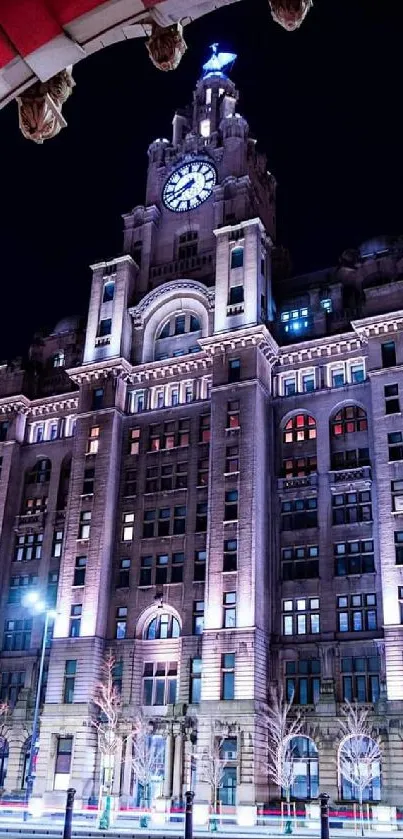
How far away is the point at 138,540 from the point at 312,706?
62.8 feet

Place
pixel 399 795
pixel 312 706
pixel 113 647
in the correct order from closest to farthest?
pixel 399 795
pixel 312 706
pixel 113 647

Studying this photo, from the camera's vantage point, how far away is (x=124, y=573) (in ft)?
218

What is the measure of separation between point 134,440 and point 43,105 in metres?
64.0

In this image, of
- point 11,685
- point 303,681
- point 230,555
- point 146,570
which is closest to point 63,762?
point 11,685

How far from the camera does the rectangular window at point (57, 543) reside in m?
72.1

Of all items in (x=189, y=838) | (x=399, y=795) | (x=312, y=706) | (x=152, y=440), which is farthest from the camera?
(x=152, y=440)

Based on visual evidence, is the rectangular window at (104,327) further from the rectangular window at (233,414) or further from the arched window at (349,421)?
the arched window at (349,421)

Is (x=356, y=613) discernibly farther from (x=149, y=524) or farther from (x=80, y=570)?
(x=80, y=570)

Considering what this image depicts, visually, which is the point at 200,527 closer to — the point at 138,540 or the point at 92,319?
the point at 138,540

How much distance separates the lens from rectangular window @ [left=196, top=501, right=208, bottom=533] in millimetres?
64875

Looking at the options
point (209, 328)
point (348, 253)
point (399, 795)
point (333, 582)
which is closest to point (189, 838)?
point (399, 795)

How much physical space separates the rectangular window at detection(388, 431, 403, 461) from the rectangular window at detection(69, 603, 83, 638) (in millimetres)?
26884

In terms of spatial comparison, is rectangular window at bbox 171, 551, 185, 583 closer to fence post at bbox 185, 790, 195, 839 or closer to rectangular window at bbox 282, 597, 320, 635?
rectangular window at bbox 282, 597, 320, 635

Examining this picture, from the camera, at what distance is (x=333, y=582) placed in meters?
59.2
